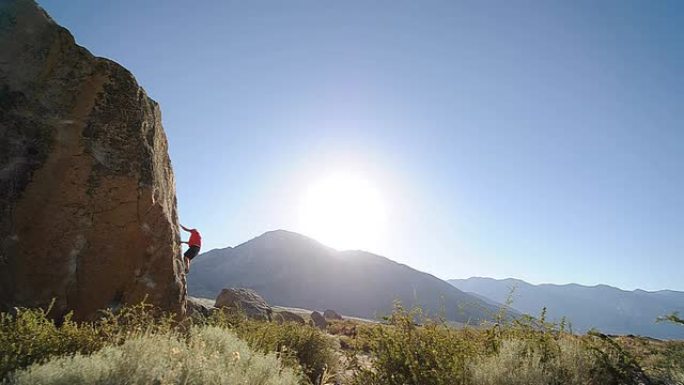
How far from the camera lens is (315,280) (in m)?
172

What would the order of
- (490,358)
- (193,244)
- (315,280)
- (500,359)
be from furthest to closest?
(315,280) → (193,244) → (490,358) → (500,359)

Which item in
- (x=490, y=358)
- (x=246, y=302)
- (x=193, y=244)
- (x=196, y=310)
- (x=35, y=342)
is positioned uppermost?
(x=193, y=244)

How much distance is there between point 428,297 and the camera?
16962 centimetres

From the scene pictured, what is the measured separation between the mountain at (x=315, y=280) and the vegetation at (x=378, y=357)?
148008mm

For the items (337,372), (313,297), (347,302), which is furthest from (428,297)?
(337,372)

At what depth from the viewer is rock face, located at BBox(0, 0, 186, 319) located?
23.7ft

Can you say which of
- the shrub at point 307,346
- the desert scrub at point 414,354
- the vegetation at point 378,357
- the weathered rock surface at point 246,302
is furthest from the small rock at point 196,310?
the desert scrub at point 414,354

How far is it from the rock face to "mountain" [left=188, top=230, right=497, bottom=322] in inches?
5689

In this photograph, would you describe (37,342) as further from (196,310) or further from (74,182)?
(196,310)

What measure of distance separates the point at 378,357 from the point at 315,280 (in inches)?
6719

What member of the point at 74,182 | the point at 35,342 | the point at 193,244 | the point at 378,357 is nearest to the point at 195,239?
the point at 193,244

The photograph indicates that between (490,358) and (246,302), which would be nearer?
(490,358)

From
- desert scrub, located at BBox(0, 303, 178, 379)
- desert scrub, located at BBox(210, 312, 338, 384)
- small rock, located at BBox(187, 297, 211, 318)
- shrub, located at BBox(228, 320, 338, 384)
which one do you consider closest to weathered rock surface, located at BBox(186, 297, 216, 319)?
small rock, located at BBox(187, 297, 211, 318)

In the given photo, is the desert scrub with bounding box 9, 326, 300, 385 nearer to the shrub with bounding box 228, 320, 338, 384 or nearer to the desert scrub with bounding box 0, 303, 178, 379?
the desert scrub with bounding box 0, 303, 178, 379
